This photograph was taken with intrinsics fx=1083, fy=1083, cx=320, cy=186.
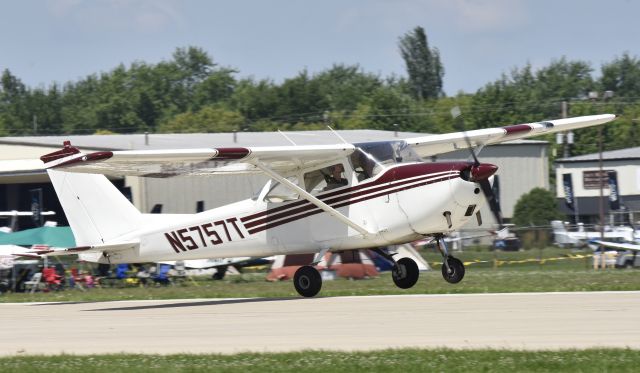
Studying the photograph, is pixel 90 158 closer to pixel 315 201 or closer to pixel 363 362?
pixel 315 201

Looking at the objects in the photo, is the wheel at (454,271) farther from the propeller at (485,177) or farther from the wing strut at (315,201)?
the wing strut at (315,201)

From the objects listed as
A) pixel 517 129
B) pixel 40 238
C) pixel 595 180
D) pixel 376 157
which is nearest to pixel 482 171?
pixel 376 157

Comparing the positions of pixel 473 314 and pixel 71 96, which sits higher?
pixel 71 96

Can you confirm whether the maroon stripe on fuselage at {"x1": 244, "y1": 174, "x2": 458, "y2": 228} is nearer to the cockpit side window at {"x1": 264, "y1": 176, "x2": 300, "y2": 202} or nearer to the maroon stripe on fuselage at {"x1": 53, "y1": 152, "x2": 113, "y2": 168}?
the cockpit side window at {"x1": 264, "y1": 176, "x2": 300, "y2": 202}

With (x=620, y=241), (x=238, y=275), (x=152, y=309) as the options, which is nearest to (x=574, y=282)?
(x=152, y=309)

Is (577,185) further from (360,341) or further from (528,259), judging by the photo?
(360,341)

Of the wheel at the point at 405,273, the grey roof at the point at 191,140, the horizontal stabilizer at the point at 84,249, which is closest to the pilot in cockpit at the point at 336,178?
the wheel at the point at 405,273

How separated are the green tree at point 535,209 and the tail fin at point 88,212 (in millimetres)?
35609

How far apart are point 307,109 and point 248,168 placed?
9506 cm

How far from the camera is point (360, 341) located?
12.5 meters

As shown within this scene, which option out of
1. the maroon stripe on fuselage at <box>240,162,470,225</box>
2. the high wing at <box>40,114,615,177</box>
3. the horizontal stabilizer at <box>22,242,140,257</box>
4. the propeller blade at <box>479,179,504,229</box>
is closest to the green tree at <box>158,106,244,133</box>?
the high wing at <box>40,114,615,177</box>

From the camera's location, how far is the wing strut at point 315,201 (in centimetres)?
1845

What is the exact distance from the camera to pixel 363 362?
427 inches

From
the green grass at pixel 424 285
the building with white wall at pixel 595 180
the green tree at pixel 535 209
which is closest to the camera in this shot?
the green grass at pixel 424 285
